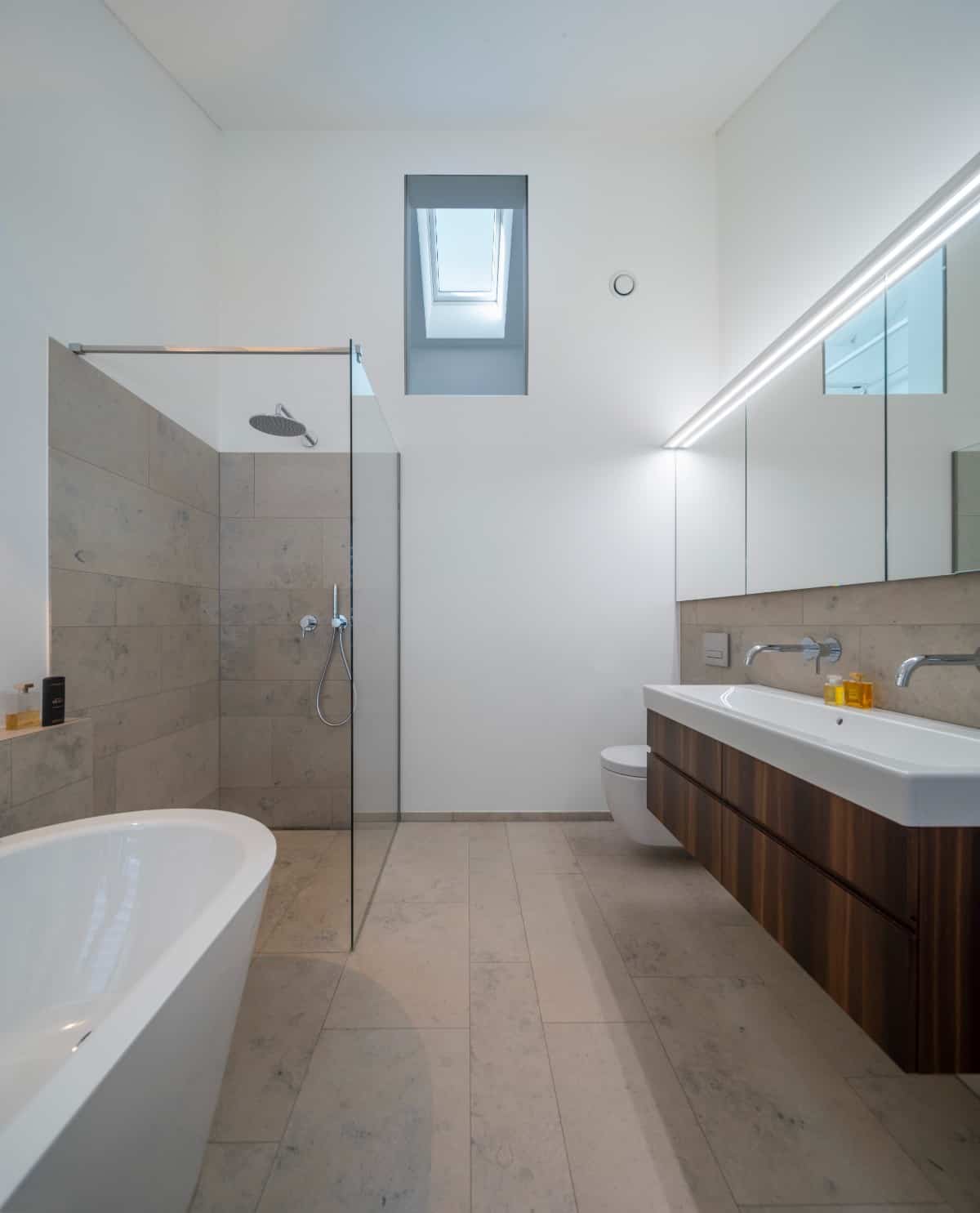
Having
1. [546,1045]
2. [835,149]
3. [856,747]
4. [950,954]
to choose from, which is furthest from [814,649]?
[835,149]

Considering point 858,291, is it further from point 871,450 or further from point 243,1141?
point 243,1141

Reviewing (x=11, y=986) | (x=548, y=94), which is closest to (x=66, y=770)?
(x=11, y=986)

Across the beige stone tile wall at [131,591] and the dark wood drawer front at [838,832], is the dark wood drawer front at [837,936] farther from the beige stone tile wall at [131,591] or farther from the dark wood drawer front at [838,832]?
the beige stone tile wall at [131,591]

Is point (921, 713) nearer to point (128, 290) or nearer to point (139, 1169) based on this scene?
point (139, 1169)

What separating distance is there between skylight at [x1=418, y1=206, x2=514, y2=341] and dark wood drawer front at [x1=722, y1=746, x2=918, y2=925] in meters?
2.72

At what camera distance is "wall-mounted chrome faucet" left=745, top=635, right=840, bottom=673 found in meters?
1.88

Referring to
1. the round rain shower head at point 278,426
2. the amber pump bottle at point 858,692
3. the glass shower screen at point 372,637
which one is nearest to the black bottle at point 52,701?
the glass shower screen at point 372,637

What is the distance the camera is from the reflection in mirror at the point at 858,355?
1665 mm

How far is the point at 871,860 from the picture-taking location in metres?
0.93

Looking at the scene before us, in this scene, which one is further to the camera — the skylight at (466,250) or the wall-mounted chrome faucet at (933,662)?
the skylight at (466,250)

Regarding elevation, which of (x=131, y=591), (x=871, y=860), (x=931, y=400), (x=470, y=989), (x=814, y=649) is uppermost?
(x=931, y=400)

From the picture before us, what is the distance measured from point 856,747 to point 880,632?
0.74 meters

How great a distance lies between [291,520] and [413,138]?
6.74 ft

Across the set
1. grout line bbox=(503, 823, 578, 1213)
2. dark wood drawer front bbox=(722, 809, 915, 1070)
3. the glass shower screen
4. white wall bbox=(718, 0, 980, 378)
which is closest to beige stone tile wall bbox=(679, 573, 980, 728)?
dark wood drawer front bbox=(722, 809, 915, 1070)
